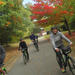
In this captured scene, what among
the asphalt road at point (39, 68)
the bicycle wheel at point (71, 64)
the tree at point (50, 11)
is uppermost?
the tree at point (50, 11)

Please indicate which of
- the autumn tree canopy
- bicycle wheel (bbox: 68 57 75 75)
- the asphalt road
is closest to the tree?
the autumn tree canopy

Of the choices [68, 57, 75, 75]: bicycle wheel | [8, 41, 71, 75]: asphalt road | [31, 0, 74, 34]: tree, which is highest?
[31, 0, 74, 34]: tree

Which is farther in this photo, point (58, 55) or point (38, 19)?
point (38, 19)

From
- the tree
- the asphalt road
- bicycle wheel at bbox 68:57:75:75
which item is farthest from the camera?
the tree

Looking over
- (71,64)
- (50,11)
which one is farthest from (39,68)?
(50,11)

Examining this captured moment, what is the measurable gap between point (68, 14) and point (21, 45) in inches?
377

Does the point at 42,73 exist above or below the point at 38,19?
below

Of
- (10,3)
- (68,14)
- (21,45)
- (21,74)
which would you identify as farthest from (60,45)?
(10,3)

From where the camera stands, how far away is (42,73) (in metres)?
7.08

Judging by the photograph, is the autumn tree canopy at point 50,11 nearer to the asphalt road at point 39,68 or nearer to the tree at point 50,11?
the tree at point 50,11

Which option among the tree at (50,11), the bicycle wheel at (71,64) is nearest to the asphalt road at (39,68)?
the bicycle wheel at (71,64)

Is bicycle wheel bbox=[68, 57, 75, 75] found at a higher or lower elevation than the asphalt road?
higher

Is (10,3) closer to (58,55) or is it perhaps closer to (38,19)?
(38,19)

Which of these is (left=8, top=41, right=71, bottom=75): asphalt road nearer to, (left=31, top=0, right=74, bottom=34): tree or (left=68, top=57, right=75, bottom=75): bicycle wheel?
(left=68, top=57, right=75, bottom=75): bicycle wheel
